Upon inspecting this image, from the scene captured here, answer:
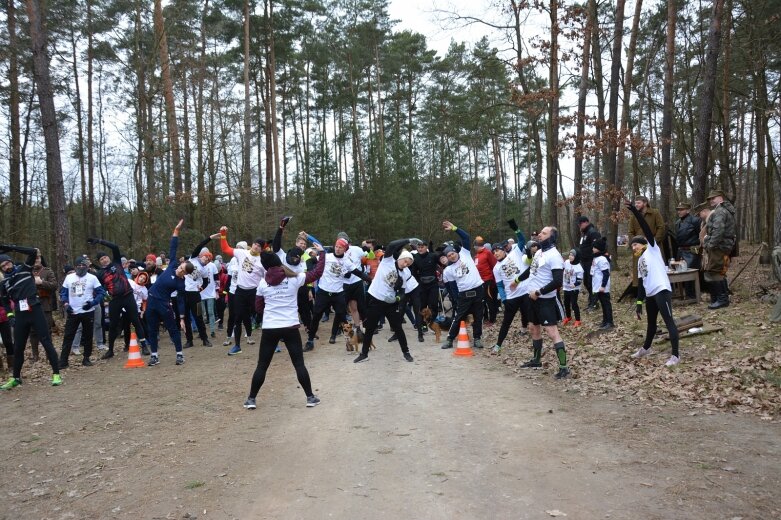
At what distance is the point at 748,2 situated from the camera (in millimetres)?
15852

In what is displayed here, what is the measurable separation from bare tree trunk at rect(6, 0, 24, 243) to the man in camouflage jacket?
19.7 m

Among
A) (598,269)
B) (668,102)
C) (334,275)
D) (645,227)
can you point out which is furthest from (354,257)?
(668,102)

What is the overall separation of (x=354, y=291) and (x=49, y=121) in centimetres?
901

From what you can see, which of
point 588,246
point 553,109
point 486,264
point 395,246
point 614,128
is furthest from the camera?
point 553,109

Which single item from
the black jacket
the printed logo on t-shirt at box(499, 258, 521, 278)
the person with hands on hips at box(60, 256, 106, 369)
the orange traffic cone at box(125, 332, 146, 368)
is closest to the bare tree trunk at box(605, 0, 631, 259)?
the black jacket

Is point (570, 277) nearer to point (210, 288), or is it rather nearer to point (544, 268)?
point (544, 268)

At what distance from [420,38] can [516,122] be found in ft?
34.3

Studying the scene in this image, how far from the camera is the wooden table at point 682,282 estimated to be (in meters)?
10.7

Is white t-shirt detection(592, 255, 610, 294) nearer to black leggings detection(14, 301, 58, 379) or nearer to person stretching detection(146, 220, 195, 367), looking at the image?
person stretching detection(146, 220, 195, 367)

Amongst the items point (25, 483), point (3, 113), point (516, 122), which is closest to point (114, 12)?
point (3, 113)

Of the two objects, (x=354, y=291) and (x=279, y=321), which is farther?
(x=354, y=291)

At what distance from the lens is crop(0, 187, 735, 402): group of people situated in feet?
24.6

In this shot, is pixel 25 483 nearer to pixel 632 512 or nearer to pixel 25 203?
pixel 632 512

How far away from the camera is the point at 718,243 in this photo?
992cm
